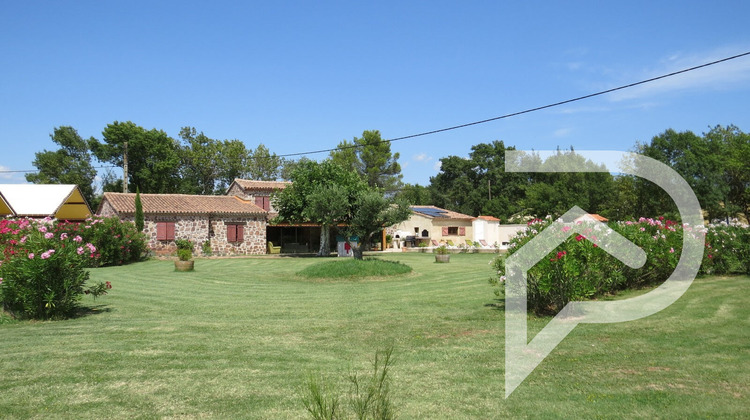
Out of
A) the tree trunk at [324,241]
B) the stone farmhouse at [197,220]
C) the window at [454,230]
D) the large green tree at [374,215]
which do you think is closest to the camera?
the large green tree at [374,215]

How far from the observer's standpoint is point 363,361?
21.3 ft

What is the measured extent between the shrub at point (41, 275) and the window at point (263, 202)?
29.2 metres

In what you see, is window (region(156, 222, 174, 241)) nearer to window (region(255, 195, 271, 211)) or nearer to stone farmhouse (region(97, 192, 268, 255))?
stone farmhouse (region(97, 192, 268, 255))

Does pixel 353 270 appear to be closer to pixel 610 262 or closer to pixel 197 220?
pixel 610 262

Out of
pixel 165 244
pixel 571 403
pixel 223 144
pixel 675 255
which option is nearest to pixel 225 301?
pixel 571 403

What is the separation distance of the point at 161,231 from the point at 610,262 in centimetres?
2783

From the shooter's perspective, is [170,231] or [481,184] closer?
[170,231]

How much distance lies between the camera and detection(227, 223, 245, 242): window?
34.0 m

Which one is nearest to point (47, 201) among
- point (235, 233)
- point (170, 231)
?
point (170, 231)

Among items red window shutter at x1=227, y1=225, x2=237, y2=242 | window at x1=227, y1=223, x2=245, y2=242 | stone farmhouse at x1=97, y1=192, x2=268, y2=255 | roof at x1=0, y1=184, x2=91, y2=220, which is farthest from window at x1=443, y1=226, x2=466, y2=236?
roof at x1=0, y1=184, x2=91, y2=220

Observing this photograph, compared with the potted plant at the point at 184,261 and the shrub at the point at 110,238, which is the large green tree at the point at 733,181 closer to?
the potted plant at the point at 184,261

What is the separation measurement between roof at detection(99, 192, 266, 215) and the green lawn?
2154 cm

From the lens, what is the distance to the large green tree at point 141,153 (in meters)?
48.9

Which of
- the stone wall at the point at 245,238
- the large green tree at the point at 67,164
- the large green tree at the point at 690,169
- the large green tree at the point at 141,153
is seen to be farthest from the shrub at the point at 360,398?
the large green tree at the point at 67,164
